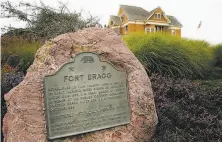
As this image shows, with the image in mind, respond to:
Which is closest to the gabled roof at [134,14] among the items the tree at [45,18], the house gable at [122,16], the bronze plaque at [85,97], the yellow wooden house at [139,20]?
the yellow wooden house at [139,20]

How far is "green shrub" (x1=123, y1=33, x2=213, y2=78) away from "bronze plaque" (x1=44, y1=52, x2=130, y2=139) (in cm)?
344

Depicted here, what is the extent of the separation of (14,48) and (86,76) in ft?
16.5

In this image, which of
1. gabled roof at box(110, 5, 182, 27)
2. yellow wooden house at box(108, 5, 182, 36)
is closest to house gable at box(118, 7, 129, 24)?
yellow wooden house at box(108, 5, 182, 36)

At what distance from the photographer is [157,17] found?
2541cm

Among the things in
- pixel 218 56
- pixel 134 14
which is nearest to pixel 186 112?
pixel 218 56

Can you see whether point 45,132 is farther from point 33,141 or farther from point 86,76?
point 86,76

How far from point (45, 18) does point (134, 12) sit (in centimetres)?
1174

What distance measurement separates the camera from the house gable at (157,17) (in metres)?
24.9

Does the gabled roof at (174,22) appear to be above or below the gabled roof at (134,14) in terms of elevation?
below

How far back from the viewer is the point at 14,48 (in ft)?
26.6

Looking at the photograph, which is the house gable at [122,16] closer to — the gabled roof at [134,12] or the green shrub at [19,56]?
the gabled roof at [134,12]

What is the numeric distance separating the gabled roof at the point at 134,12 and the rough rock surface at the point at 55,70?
19.1 meters

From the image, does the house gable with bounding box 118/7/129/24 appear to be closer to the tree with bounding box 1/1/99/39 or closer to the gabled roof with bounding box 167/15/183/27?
the gabled roof with bounding box 167/15/183/27

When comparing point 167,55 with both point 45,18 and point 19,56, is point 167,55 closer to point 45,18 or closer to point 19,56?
point 19,56
